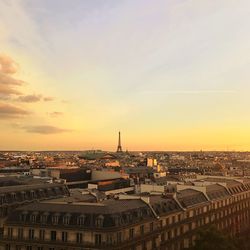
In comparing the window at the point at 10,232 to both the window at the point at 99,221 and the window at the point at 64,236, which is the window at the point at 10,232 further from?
the window at the point at 99,221

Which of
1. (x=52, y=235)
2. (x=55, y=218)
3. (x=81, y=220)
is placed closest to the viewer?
(x=81, y=220)

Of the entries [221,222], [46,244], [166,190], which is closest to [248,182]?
[221,222]

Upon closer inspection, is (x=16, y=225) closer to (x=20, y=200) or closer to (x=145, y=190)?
(x=20, y=200)

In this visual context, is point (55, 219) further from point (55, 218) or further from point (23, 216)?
point (23, 216)

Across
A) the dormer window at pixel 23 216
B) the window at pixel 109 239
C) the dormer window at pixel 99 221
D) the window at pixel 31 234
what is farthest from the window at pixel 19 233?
the window at pixel 109 239

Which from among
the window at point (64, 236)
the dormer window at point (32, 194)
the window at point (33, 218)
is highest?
the dormer window at point (32, 194)

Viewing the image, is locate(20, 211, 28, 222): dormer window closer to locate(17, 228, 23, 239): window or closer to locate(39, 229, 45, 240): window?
locate(17, 228, 23, 239): window

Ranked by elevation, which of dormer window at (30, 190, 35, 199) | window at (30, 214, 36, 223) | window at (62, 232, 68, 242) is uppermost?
dormer window at (30, 190, 35, 199)

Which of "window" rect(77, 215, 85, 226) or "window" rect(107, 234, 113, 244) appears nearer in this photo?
"window" rect(107, 234, 113, 244)

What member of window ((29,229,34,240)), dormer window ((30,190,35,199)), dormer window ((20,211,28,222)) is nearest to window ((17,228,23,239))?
dormer window ((20,211,28,222))

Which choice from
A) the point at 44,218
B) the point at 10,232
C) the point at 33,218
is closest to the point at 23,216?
the point at 33,218

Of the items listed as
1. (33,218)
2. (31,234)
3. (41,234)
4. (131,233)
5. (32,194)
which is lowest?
(31,234)

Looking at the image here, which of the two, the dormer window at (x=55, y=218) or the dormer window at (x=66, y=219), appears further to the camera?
the dormer window at (x=55, y=218)
